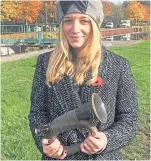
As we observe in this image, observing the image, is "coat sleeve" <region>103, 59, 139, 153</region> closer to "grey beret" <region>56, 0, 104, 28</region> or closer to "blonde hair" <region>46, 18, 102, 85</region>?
"blonde hair" <region>46, 18, 102, 85</region>

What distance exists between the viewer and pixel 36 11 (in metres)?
38.4

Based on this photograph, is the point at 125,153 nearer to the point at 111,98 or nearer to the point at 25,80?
the point at 111,98

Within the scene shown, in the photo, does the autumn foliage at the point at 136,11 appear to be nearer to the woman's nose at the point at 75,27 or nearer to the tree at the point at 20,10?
the tree at the point at 20,10

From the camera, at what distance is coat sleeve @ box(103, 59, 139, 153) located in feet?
6.50

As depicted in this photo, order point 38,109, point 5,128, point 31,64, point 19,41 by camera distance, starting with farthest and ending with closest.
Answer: point 19,41, point 31,64, point 5,128, point 38,109

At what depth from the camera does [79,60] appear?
2.07m

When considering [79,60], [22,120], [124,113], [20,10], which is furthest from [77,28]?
[20,10]

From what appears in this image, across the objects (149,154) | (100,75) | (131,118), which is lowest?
(149,154)

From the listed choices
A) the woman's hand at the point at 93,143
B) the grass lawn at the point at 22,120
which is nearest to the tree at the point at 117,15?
the grass lawn at the point at 22,120

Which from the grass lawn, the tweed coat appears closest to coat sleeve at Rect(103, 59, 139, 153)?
the tweed coat

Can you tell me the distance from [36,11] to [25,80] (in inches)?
1197

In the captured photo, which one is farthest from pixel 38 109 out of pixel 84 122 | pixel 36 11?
pixel 36 11

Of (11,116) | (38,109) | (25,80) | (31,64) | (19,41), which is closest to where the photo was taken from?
(38,109)

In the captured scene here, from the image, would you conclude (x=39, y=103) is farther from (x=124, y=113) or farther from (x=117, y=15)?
(x=117, y=15)
